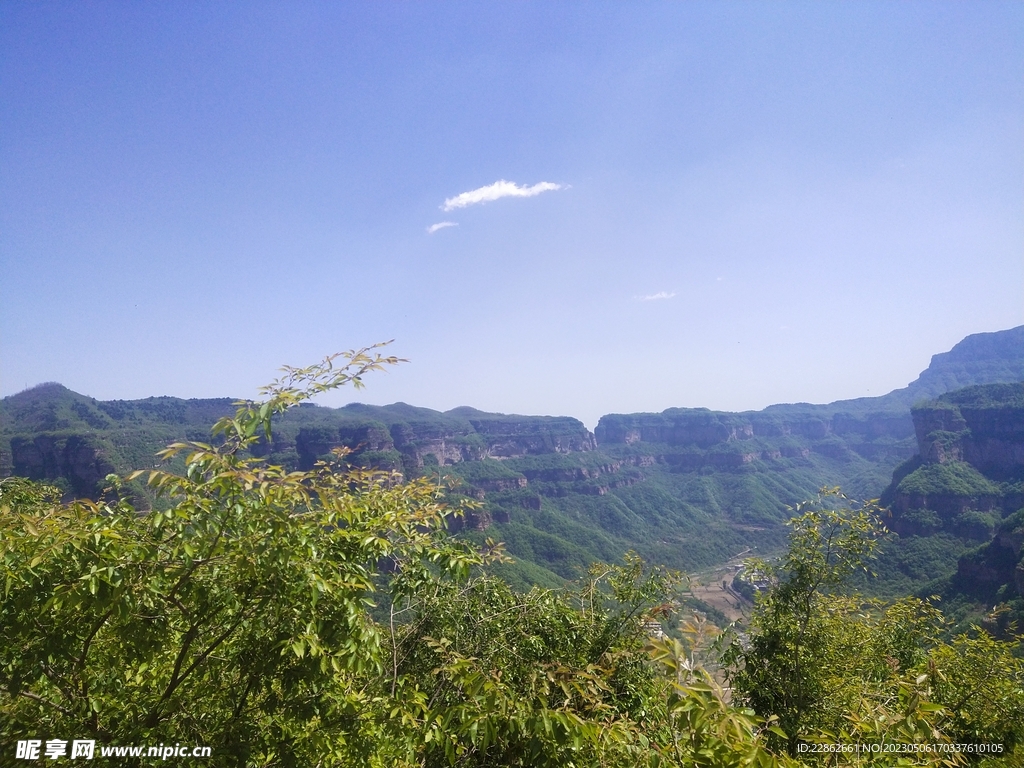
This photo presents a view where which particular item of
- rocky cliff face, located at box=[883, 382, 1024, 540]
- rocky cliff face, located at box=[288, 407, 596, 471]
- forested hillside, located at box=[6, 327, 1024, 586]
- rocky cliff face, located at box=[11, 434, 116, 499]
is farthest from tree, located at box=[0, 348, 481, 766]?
rocky cliff face, located at box=[883, 382, 1024, 540]

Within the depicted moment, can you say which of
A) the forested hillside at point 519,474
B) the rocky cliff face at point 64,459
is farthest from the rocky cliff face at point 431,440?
the rocky cliff face at point 64,459

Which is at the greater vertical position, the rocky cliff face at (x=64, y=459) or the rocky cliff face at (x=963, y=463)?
the rocky cliff face at (x=64, y=459)

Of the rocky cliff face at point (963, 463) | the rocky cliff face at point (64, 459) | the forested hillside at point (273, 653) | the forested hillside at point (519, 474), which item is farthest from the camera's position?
the rocky cliff face at point (963, 463)

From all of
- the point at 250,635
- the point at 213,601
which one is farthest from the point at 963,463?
the point at 213,601

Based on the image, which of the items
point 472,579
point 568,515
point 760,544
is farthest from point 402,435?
point 472,579

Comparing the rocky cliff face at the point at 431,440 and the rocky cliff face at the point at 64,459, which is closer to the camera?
the rocky cliff face at the point at 64,459

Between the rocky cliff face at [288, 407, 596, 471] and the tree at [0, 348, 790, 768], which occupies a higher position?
the tree at [0, 348, 790, 768]

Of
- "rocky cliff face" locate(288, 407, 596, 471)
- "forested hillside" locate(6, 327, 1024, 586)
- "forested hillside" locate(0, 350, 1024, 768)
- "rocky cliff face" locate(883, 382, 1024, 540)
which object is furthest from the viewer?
"rocky cliff face" locate(288, 407, 596, 471)

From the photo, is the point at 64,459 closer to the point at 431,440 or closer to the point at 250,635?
the point at 431,440

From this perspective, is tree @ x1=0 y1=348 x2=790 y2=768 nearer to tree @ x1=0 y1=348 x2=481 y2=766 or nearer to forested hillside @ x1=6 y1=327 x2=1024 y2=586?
tree @ x1=0 y1=348 x2=481 y2=766

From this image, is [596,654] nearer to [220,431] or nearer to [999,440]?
[220,431]

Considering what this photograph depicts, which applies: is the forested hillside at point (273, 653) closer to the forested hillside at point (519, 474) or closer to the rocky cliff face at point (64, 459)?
the forested hillside at point (519, 474)

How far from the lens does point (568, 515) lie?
515 feet

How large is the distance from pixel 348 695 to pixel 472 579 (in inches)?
163
